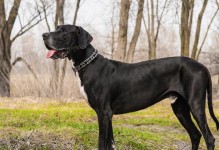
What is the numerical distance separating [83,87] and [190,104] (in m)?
1.40

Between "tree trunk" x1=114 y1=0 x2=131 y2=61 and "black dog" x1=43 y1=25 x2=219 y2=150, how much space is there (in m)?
9.92

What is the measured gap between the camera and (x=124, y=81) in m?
4.96

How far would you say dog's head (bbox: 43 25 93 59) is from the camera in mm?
4621

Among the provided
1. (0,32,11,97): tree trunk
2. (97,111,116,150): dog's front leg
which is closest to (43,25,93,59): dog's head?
(97,111,116,150): dog's front leg

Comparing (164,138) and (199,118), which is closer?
(199,118)

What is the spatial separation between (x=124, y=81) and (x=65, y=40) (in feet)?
3.00

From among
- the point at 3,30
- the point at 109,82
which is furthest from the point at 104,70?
the point at 3,30

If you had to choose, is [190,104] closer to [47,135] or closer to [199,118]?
[199,118]

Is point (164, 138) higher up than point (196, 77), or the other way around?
point (196, 77)

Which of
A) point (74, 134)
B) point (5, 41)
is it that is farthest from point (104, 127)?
point (5, 41)

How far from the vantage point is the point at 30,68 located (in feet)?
42.7

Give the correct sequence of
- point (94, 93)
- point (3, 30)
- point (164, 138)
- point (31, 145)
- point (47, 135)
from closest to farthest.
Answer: point (94, 93) → point (31, 145) → point (47, 135) → point (164, 138) → point (3, 30)

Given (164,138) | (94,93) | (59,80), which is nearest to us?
(94,93)

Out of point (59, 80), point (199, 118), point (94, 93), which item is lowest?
point (59, 80)
